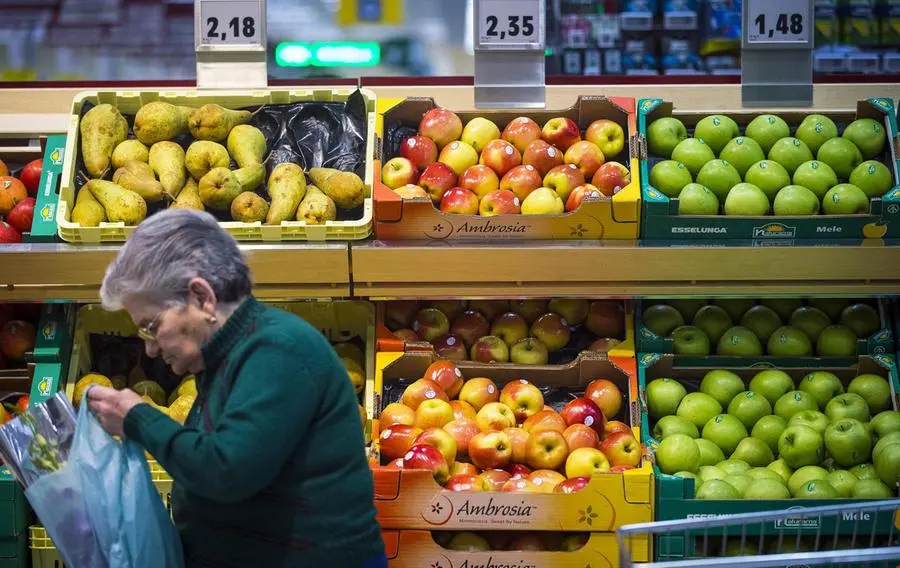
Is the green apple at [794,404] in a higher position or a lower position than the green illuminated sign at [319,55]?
lower

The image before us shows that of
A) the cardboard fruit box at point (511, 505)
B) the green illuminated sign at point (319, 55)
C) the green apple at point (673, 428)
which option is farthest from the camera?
the green illuminated sign at point (319, 55)

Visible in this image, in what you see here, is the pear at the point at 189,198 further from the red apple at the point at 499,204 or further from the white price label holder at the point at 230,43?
the red apple at the point at 499,204

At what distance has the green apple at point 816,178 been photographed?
3562mm

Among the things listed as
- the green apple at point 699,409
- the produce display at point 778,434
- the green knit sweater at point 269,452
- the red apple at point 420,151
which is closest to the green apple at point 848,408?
the produce display at point 778,434

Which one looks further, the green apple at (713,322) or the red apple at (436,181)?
the green apple at (713,322)

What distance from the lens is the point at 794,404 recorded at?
3.48 m

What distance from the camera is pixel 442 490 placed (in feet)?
10.2

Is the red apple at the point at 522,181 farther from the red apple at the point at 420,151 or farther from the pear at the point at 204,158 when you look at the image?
the pear at the point at 204,158

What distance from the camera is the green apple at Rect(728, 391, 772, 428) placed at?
138 inches

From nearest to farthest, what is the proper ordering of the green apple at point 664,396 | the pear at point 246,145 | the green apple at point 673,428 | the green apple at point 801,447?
the green apple at point 801,447, the green apple at point 673,428, the green apple at point 664,396, the pear at point 246,145

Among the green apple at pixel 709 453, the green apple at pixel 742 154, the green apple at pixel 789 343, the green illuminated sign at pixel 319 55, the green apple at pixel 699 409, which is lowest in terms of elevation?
the green apple at pixel 709 453

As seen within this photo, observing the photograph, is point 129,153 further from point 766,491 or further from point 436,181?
point 766,491

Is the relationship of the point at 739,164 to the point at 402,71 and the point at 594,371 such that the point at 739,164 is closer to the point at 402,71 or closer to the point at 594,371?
the point at 594,371

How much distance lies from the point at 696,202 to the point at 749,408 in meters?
0.63
